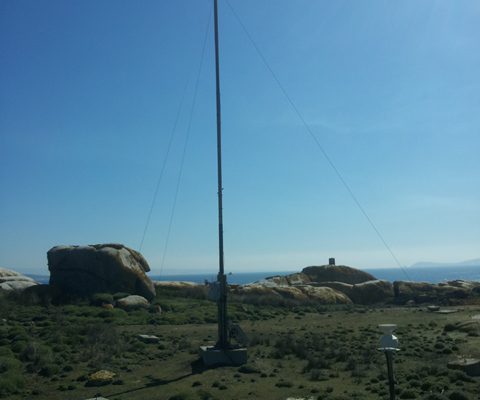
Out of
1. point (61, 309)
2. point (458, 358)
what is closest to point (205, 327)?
point (61, 309)

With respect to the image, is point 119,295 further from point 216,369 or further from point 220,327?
point 216,369

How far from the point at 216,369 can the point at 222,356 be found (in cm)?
73

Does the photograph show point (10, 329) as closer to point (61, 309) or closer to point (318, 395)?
point (61, 309)

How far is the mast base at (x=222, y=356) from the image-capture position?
64.0 feet

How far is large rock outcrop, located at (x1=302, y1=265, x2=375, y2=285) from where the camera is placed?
65.4 m

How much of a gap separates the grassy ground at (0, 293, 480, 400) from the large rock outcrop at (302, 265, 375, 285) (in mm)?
30841

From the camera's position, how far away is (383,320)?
3641 cm

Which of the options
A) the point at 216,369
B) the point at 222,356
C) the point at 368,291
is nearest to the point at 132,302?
the point at 222,356

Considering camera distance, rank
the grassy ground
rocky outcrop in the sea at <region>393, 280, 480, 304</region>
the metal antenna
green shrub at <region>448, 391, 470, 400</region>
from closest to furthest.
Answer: green shrub at <region>448, 391, 470, 400</region>
the grassy ground
the metal antenna
rocky outcrop in the sea at <region>393, 280, 480, 304</region>

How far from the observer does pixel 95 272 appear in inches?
1768

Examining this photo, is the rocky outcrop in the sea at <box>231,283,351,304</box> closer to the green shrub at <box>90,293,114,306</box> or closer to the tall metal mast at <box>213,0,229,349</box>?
the green shrub at <box>90,293,114,306</box>

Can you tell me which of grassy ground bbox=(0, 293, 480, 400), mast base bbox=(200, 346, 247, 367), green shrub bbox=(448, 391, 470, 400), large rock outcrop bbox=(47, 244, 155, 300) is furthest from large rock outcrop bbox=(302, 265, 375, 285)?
green shrub bbox=(448, 391, 470, 400)

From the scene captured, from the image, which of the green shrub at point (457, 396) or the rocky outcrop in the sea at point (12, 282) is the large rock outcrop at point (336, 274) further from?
the green shrub at point (457, 396)

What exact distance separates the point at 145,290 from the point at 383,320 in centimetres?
2010
